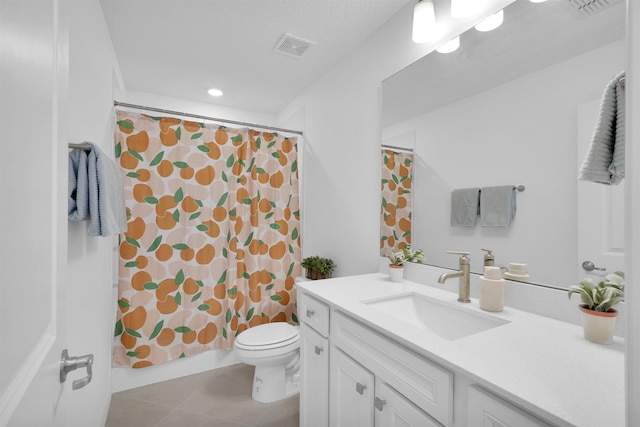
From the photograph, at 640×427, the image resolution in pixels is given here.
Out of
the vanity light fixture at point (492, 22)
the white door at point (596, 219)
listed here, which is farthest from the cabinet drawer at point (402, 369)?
the vanity light fixture at point (492, 22)

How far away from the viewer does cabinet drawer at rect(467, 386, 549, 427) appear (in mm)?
599

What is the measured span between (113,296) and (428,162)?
230 centimetres

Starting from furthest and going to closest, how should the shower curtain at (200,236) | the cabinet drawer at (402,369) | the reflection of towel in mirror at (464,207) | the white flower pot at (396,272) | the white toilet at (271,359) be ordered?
1. the shower curtain at (200,236)
2. the white toilet at (271,359)
3. the white flower pot at (396,272)
4. the reflection of towel in mirror at (464,207)
5. the cabinet drawer at (402,369)

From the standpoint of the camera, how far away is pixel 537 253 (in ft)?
3.69

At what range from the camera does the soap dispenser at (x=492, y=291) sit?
1.10 meters

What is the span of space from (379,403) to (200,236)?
1.86 meters

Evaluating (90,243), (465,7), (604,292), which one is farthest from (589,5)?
(90,243)

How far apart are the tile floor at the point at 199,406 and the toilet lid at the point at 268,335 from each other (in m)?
0.42

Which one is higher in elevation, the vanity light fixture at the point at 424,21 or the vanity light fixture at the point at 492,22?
the vanity light fixture at the point at 424,21

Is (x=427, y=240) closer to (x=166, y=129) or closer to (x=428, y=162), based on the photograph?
(x=428, y=162)

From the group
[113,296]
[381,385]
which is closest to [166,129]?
[113,296]

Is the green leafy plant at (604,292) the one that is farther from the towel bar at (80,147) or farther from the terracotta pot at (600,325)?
the towel bar at (80,147)

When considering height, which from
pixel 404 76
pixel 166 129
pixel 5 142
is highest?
pixel 404 76

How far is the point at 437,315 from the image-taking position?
1265mm
